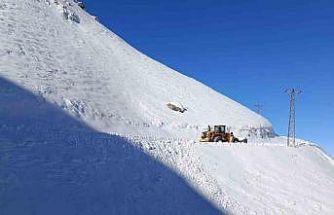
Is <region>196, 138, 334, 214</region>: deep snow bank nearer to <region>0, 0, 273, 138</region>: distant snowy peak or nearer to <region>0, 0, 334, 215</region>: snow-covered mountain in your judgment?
<region>0, 0, 334, 215</region>: snow-covered mountain

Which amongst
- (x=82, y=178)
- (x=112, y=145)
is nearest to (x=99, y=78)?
(x=112, y=145)

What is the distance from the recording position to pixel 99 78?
52156mm

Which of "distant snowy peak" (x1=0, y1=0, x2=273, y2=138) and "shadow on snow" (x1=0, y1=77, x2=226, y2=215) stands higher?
"distant snowy peak" (x1=0, y1=0, x2=273, y2=138)

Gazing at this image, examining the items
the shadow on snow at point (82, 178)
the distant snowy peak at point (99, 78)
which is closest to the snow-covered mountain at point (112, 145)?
the shadow on snow at point (82, 178)

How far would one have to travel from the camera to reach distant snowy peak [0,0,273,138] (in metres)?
42.5

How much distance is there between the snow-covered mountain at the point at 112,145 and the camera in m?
22.2

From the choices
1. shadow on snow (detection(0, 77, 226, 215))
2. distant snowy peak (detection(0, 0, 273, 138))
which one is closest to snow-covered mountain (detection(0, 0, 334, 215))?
shadow on snow (detection(0, 77, 226, 215))

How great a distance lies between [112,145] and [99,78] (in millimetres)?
25805

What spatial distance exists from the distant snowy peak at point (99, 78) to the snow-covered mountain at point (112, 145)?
0.19 metres

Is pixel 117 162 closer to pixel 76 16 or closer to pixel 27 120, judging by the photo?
pixel 27 120

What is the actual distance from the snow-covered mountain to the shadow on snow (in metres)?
0.06

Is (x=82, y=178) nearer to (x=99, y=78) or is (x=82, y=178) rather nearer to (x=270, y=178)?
(x=270, y=178)

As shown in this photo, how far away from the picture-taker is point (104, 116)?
43312 mm

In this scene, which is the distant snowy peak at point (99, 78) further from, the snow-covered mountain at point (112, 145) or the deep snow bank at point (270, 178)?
the deep snow bank at point (270, 178)
